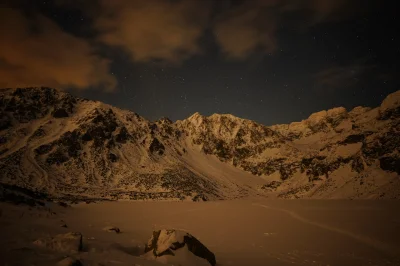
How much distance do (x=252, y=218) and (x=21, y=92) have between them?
378ft

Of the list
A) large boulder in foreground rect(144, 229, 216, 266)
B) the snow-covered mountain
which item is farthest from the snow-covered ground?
the snow-covered mountain

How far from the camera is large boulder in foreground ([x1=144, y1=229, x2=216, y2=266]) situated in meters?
7.41

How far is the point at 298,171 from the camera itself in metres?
110

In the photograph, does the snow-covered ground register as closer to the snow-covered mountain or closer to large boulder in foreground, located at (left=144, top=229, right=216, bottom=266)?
large boulder in foreground, located at (left=144, top=229, right=216, bottom=266)

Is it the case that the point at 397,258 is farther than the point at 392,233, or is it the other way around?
the point at 392,233

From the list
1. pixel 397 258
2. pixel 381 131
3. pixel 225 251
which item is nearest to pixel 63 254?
pixel 225 251

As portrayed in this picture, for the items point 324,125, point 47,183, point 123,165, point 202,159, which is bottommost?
point 47,183

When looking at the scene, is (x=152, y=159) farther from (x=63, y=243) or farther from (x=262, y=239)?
(x=63, y=243)

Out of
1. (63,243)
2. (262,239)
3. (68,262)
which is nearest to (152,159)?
(262,239)

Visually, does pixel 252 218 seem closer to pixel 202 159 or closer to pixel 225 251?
pixel 225 251

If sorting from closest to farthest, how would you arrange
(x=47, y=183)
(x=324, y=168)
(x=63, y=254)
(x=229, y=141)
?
(x=63, y=254), (x=47, y=183), (x=324, y=168), (x=229, y=141)

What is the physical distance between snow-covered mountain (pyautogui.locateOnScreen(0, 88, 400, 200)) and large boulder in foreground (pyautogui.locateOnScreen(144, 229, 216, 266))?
52.1 metres

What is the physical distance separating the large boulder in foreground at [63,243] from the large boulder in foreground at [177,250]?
7.01 feet

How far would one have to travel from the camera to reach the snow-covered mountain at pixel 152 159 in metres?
63.8
